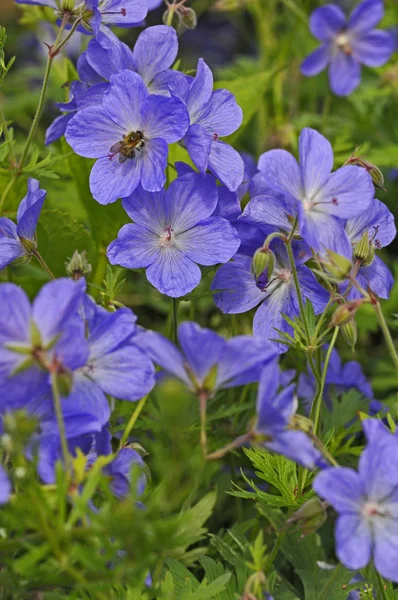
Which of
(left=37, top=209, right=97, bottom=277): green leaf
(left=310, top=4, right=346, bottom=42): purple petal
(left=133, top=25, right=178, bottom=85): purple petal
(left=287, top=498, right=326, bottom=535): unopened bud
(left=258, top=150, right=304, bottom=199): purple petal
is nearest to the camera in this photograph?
(left=287, top=498, right=326, bottom=535): unopened bud

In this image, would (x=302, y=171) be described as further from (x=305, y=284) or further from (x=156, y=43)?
(x=156, y=43)

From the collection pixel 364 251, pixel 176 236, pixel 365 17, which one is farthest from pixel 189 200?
pixel 365 17

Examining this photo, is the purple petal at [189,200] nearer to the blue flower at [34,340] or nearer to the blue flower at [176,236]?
the blue flower at [176,236]

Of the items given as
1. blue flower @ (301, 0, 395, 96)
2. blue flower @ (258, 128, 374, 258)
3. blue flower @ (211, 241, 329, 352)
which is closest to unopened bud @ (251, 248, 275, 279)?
→ blue flower @ (258, 128, 374, 258)

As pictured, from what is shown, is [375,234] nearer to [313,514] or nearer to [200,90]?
[200,90]

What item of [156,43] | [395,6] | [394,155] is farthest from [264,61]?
[156,43]

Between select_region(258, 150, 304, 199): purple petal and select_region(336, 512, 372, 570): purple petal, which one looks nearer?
select_region(336, 512, 372, 570): purple petal

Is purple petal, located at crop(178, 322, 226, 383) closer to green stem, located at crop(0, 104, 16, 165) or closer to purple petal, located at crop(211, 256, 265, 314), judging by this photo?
purple petal, located at crop(211, 256, 265, 314)
